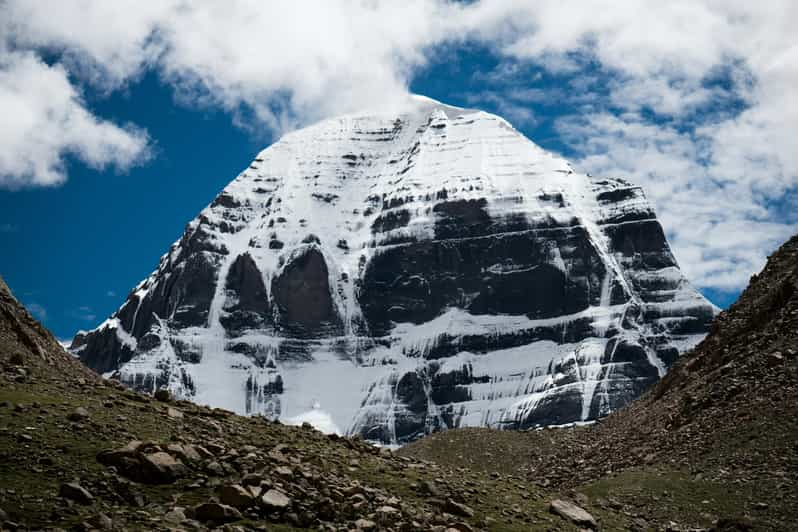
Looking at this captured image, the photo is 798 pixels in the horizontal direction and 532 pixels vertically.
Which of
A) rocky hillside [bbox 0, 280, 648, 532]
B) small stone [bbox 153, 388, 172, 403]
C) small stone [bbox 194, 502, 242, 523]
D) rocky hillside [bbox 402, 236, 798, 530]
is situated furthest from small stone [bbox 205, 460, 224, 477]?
rocky hillside [bbox 402, 236, 798, 530]

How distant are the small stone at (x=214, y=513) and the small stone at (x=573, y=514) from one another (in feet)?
45.5

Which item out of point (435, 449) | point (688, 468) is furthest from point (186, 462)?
point (435, 449)

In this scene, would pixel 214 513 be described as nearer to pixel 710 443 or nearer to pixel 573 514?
pixel 573 514

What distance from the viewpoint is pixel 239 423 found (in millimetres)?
37656

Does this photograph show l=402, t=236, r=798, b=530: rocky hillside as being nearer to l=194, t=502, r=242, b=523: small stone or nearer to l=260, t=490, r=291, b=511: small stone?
l=260, t=490, r=291, b=511: small stone

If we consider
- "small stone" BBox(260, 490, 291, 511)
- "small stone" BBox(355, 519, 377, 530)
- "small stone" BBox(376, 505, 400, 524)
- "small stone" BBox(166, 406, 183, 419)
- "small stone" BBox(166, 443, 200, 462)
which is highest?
"small stone" BBox(166, 406, 183, 419)

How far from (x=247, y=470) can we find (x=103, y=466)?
3.88m

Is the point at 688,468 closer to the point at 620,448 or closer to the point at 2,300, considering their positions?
the point at 620,448

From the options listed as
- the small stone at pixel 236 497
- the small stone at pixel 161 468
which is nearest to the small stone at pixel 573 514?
the small stone at pixel 236 497

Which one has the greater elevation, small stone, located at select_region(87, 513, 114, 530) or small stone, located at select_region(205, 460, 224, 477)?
small stone, located at select_region(205, 460, 224, 477)

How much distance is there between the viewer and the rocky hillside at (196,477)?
26.0 metres

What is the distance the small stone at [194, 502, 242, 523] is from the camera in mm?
26312

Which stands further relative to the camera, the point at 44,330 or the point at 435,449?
the point at 435,449

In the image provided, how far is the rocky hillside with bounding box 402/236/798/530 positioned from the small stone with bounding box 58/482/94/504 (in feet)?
70.0
